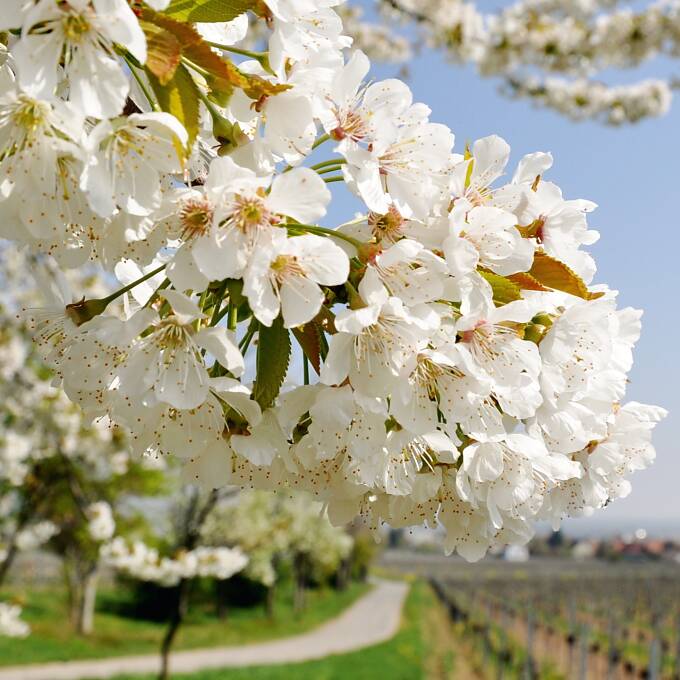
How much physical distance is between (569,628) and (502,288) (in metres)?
17.0

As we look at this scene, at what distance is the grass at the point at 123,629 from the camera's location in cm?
1174

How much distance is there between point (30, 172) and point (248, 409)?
0.31 metres

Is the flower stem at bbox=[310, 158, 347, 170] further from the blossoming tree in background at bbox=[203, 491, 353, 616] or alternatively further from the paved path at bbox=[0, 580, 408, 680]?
the blossoming tree in background at bbox=[203, 491, 353, 616]

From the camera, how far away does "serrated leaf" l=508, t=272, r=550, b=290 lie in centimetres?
78

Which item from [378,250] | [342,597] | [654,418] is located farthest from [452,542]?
[342,597]

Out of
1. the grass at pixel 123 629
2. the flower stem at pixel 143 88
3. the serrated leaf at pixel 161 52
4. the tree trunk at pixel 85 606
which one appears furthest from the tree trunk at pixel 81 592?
the serrated leaf at pixel 161 52

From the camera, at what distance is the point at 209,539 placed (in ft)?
42.5

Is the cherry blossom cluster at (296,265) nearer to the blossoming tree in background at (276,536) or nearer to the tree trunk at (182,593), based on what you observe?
the tree trunk at (182,593)

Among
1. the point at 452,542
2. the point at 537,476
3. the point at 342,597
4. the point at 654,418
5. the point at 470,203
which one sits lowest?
the point at 342,597

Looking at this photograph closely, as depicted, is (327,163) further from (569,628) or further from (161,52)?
(569,628)

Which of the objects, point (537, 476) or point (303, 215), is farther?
point (537, 476)

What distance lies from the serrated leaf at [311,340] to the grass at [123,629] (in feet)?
31.0

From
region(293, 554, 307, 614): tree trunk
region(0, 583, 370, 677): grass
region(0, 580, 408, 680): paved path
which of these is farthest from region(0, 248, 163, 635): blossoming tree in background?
region(293, 554, 307, 614): tree trunk

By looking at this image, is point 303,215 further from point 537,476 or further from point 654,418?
point 654,418
